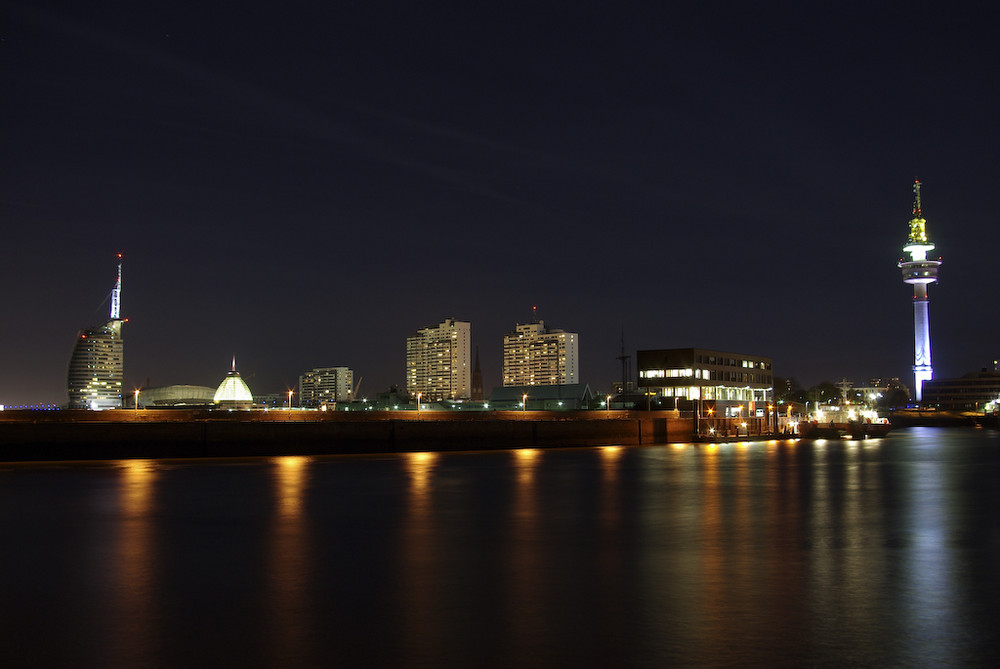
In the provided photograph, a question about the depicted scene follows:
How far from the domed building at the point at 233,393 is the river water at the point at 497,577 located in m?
142

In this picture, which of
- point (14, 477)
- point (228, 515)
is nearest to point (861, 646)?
point (228, 515)

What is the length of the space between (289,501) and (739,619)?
72.9 ft

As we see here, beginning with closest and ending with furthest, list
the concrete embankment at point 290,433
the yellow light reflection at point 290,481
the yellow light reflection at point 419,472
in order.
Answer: the yellow light reflection at point 290,481, the yellow light reflection at point 419,472, the concrete embankment at point 290,433

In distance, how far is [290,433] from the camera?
68.0 meters

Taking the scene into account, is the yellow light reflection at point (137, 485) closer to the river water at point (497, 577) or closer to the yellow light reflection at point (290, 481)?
the river water at point (497, 577)

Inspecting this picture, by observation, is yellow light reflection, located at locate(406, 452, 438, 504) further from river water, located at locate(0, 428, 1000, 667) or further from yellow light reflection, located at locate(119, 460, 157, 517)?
yellow light reflection, located at locate(119, 460, 157, 517)

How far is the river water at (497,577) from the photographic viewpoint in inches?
434

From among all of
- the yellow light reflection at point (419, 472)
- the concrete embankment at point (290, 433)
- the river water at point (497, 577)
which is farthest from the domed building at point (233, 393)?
the river water at point (497, 577)

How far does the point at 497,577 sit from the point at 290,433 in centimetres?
5467

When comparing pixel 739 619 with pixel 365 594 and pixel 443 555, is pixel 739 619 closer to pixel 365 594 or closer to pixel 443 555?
pixel 365 594

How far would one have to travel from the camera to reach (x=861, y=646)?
1102 centimetres

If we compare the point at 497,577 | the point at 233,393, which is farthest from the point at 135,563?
the point at 233,393

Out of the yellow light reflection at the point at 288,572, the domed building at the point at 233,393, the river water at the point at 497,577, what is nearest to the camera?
the river water at the point at 497,577

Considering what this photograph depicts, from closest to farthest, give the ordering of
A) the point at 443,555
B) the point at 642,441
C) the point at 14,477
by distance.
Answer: the point at 443,555 < the point at 14,477 < the point at 642,441
